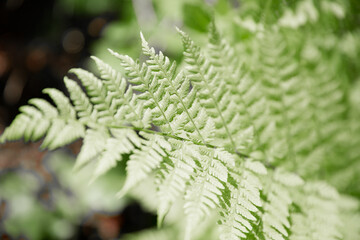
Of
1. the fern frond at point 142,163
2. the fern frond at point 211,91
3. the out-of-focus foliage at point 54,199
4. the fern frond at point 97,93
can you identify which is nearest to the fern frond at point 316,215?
the fern frond at point 211,91

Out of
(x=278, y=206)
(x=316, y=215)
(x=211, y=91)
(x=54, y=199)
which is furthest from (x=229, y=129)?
(x=54, y=199)

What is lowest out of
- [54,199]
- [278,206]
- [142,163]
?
[54,199]

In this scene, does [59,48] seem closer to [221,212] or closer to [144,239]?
[144,239]

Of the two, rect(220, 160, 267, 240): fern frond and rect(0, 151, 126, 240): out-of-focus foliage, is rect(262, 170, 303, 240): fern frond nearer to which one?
rect(220, 160, 267, 240): fern frond

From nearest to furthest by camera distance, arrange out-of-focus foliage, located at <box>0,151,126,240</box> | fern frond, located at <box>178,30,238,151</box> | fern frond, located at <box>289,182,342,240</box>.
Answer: fern frond, located at <box>178,30,238,151</box>, fern frond, located at <box>289,182,342,240</box>, out-of-focus foliage, located at <box>0,151,126,240</box>

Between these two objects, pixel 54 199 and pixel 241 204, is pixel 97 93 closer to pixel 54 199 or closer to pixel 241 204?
pixel 241 204

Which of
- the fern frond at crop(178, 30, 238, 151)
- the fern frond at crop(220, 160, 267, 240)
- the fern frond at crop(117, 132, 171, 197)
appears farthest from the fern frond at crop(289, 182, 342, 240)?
the fern frond at crop(117, 132, 171, 197)

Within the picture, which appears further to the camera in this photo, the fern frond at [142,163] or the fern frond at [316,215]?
the fern frond at [316,215]

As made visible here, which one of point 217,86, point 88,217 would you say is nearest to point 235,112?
point 217,86

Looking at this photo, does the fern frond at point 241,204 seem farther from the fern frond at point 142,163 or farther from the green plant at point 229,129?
the fern frond at point 142,163
